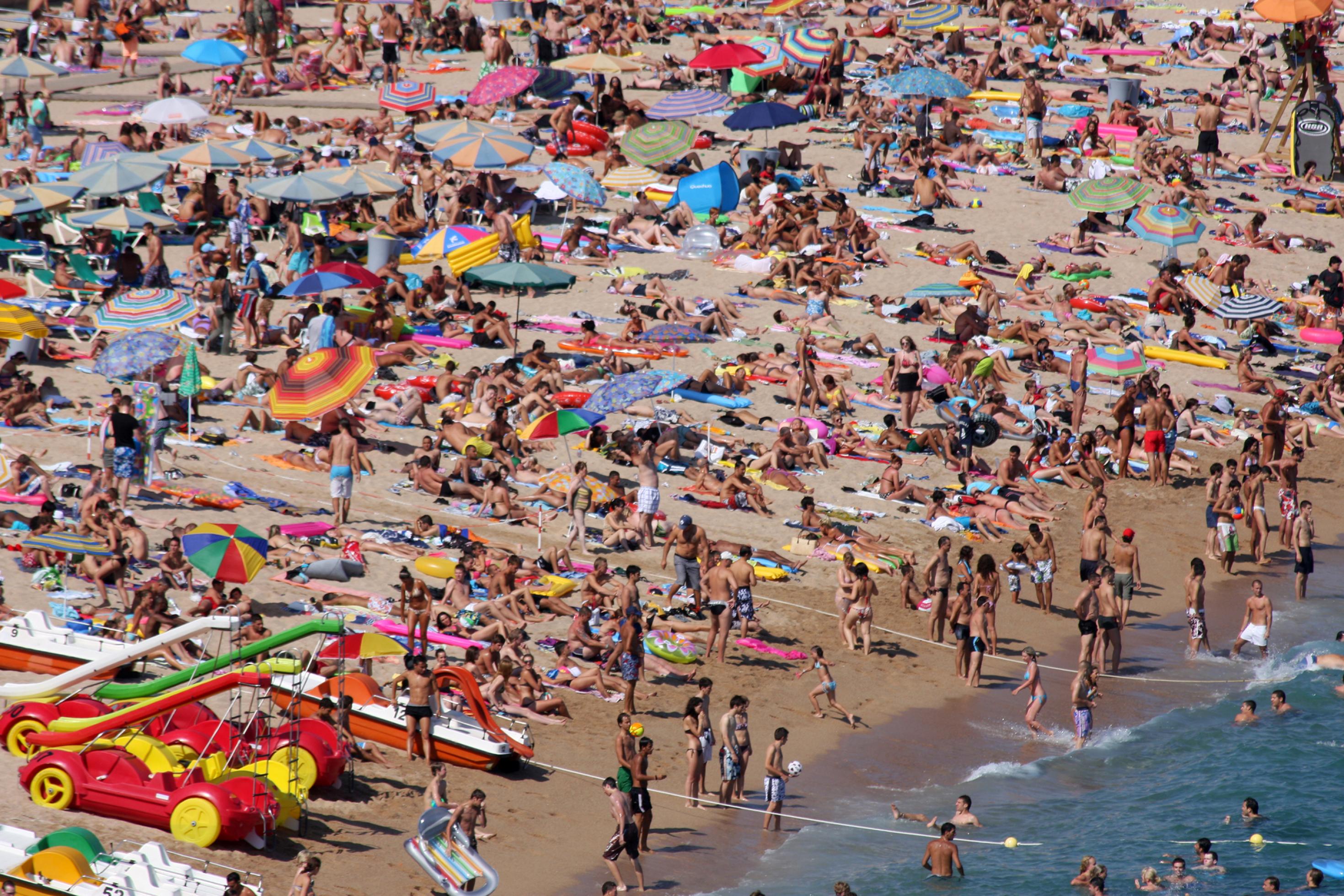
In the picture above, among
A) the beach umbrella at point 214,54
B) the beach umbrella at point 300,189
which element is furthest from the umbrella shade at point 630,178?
the beach umbrella at point 214,54

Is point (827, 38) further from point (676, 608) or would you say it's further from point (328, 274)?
point (676, 608)

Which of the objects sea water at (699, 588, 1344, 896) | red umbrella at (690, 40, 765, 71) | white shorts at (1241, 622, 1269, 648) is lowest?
sea water at (699, 588, 1344, 896)

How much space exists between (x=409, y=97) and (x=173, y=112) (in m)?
4.70

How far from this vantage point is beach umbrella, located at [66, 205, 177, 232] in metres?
25.7

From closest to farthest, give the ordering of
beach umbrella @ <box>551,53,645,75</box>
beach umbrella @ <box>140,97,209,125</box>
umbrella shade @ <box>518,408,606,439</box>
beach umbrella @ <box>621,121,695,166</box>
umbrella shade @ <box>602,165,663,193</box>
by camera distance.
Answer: umbrella shade @ <box>518,408,606,439</box> < umbrella shade @ <box>602,165,663,193</box> < beach umbrella @ <box>621,121,695,166</box> < beach umbrella @ <box>140,97,209,125</box> < beach umbrella @ <box>551,53,645,75</box>

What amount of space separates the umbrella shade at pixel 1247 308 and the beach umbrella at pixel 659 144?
10.2 metres

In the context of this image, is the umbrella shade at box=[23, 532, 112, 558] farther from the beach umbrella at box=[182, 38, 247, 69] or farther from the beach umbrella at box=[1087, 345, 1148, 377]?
the beach umbrella at box=[182, 38, 247, 69]

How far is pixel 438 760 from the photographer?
14141 millimetres

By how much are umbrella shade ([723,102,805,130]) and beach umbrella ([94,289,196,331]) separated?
13.6m

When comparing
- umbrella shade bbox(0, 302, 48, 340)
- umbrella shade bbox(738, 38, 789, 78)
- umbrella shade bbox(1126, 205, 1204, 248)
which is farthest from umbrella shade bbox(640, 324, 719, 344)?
umbrella shade bbox(738, 38, 789, 78)

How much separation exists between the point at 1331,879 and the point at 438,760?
8050 mm

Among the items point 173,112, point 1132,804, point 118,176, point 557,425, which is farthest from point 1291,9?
point 118,176

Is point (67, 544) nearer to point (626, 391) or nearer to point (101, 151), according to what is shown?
point (626, 391)

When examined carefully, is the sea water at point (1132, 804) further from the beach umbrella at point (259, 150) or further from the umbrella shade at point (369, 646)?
the beach umbrella at point (259, 150)
